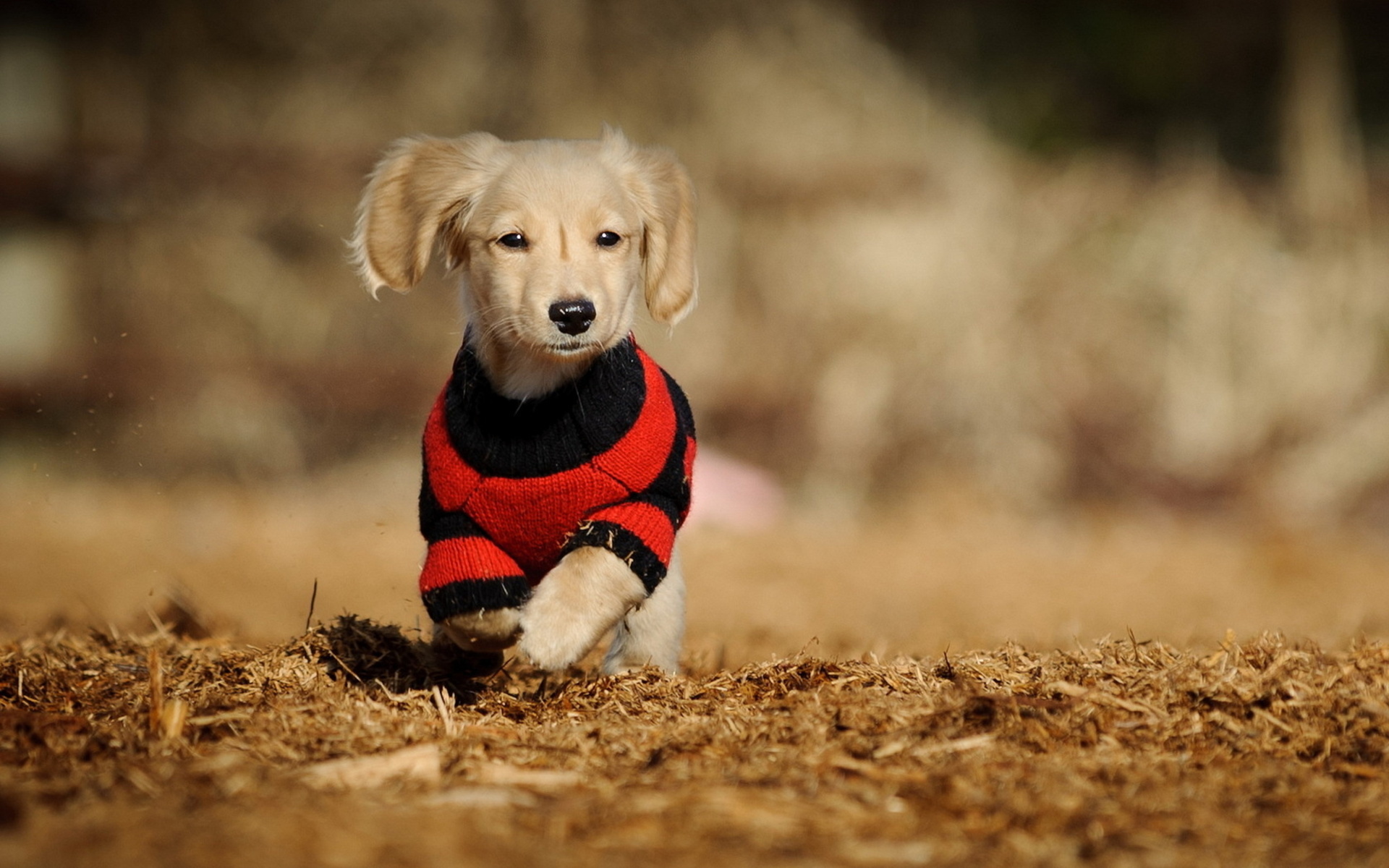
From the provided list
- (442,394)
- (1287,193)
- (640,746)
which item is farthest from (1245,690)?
(1287,193)

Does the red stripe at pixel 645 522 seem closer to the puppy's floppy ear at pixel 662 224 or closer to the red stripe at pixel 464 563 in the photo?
the red stripe at pixel 464 563

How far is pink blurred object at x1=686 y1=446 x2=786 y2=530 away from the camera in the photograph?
853cm

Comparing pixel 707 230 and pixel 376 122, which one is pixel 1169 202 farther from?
pixel 376 122

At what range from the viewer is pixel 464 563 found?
3188 millimetres

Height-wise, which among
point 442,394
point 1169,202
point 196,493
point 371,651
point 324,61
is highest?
point 324,61

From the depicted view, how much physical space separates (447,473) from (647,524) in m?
0.49

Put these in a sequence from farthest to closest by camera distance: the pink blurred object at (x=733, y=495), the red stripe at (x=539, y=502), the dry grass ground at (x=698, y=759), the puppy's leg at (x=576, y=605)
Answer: the pink blurred object at (x=733, y=495)
the red stripe at (x=539, y=502)
the puppy's leg at (x=576, y=605)
the dry grass ground at (x=698, y=759)

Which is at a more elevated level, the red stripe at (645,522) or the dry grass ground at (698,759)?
the red stripe at (645,522)

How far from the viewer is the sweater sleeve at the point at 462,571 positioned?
3.15m

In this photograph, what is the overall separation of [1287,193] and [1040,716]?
8687 millimetres

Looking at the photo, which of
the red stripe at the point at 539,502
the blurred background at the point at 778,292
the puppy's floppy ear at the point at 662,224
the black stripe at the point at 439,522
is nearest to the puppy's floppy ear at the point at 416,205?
the puppy's floppy ear at the point at 662,224

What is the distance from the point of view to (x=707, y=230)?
33.4ft

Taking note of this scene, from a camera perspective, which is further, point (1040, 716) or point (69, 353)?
point (69, 353)

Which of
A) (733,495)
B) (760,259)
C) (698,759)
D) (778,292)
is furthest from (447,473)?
(760,259)
